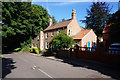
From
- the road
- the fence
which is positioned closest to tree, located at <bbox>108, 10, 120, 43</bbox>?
the fence

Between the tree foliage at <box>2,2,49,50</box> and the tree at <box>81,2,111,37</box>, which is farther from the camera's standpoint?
the tree at <box>81,2,111,37</box>

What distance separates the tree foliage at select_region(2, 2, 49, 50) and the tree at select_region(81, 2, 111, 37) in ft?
51.8

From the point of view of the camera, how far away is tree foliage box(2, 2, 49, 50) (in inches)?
870

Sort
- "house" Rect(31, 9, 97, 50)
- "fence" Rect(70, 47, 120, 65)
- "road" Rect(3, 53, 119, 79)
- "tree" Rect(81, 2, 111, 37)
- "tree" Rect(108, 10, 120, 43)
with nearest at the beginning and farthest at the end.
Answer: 1. "road" Rect(3, 53, 119, 79)
2. "tree" Rect(108, 10, 120, 43)
3. "fence" Rect(70, 47, 120, 65)
4. "house" Rect(31, 9, 97, 50)
5. "tree" Rect(81, 2, 111, 37)

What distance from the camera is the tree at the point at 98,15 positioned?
2481cm

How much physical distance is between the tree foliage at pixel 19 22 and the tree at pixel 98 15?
1578 cm

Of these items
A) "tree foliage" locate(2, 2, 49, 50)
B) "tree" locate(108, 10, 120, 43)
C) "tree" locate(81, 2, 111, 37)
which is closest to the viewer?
"tree" locate(108, 10, 120, 43)

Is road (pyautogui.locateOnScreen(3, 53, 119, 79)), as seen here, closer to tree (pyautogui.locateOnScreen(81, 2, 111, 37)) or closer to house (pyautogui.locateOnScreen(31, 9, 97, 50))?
house (pyautogui.locateOnScreen(31, 9, 97, 50))

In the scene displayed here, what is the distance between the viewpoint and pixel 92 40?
22.3m

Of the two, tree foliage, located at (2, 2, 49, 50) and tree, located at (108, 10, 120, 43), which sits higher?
tree foliage, located at (2, 2, 49, 50)

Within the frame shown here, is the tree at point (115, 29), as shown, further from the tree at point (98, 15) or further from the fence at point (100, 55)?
the tree at point (98, 15)

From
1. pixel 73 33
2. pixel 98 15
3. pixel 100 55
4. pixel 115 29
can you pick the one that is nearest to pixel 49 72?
pixel 100 55

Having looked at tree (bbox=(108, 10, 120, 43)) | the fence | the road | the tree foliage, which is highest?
the tree foliage

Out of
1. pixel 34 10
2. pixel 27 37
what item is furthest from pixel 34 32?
pixel 34 10
